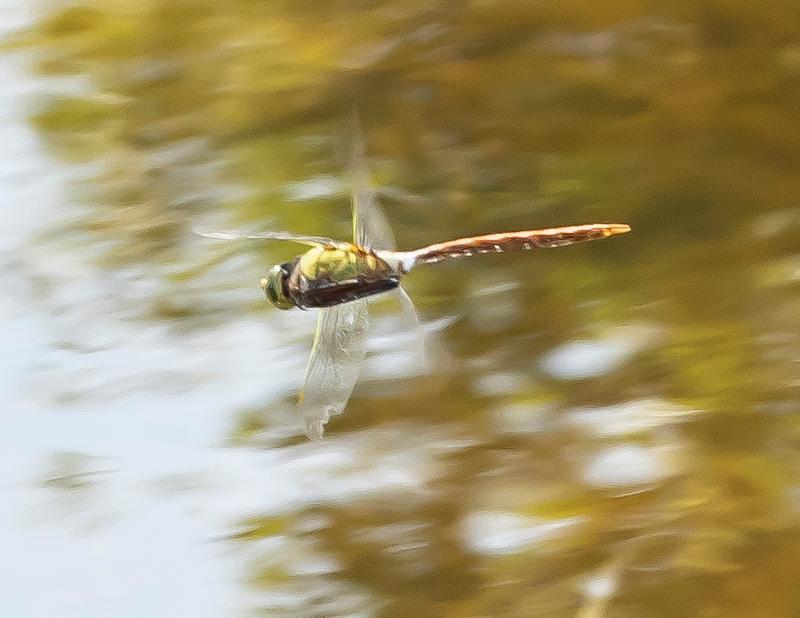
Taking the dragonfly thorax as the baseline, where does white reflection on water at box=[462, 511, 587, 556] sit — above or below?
below

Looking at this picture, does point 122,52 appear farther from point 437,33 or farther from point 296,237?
point 296,237

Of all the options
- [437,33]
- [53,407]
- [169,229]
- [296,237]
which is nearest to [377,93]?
[437,33]

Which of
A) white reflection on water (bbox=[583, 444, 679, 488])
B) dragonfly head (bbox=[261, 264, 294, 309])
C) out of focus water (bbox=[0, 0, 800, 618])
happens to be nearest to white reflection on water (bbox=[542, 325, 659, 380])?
out of focus water (bbox=[0, 0, 800, 618])

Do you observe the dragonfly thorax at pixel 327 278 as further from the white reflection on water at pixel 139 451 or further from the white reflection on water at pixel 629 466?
the white reflection on water at pixel 629 466

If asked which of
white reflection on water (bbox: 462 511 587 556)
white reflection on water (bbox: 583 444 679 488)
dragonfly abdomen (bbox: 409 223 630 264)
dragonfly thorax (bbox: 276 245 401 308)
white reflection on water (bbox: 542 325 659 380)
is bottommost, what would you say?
white reflection on water (bbox: 462 511 587 556)

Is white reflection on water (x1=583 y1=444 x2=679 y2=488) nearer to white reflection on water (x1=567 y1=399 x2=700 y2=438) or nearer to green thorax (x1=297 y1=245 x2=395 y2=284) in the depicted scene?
white reflection on water (x1=567 y1=399 x2=700 y2=438)

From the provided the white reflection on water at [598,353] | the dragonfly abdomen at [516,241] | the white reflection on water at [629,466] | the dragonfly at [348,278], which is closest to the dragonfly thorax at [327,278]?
the dragonfly at [348,278]

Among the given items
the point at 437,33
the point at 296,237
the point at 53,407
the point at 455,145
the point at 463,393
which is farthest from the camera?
the point at 437,33
